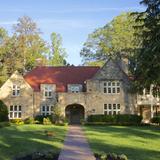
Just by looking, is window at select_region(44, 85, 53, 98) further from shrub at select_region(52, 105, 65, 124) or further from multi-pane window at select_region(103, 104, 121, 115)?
multi-pane window at select_region(103, 104, 121, 115)

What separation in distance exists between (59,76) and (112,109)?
9.12 meters

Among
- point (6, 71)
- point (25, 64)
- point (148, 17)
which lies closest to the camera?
point (148, 17)

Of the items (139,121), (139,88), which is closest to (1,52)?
(139,121)

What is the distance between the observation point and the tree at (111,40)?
74.0 m

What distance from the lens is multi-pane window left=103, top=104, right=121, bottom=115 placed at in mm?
55406

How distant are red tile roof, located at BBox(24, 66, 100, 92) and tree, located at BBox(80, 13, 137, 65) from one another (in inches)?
501

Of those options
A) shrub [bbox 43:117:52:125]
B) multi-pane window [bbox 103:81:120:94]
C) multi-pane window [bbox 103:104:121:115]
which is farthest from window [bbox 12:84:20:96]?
multi-pane window [bbox 103:104:121:115]

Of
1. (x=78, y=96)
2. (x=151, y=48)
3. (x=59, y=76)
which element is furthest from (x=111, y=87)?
(x=151, y=48)

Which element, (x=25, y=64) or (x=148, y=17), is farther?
(x=25, y=64)

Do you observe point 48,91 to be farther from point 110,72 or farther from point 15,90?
point 110,72

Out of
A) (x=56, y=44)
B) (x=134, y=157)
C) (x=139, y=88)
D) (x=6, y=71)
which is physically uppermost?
(x=56, y=44)

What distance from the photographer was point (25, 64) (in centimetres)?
7638

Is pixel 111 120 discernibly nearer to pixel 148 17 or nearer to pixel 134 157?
pixel 148 17

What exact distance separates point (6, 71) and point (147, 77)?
38.4m
